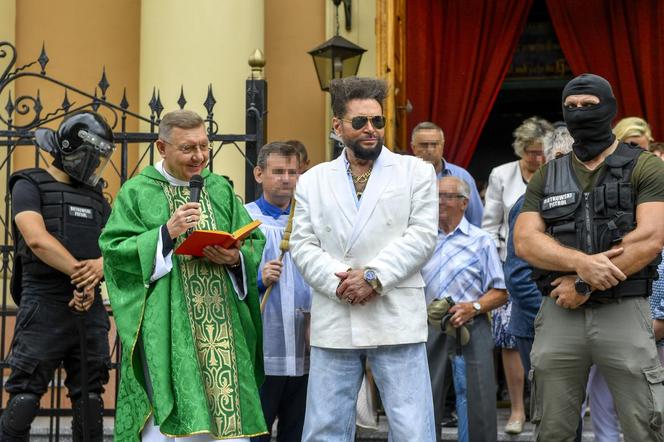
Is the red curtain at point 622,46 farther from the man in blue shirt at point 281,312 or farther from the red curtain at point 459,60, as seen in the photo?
the man in blue shirt at point 281,312

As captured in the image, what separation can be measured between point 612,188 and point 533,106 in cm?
868

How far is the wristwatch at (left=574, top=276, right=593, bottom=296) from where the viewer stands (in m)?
5.25

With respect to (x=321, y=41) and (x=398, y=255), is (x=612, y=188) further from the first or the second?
(x=321, y=41)

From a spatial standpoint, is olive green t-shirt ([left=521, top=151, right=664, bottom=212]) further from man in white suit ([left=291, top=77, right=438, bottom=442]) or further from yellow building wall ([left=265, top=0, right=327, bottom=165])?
yellow building wall ([left=265, top=0, right=327, bottom=165])

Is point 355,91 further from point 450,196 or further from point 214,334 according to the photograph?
point 214,334

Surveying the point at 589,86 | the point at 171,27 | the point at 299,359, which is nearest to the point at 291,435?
the point at 299,359

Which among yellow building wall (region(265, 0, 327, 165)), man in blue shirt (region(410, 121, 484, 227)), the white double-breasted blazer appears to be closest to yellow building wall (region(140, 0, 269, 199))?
yellow building wall (region(265, 0, 327, 165))

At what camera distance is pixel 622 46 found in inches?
420

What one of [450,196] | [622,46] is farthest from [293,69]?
[450,196]

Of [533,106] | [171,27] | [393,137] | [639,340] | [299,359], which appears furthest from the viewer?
[533,106]

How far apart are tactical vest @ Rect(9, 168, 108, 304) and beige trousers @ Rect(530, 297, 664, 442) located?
98.4 inches

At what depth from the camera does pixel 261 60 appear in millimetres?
7727

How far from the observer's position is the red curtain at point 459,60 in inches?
426

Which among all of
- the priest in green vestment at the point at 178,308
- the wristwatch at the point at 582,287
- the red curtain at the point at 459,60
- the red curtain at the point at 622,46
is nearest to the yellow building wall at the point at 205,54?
the red curtain at the point at 459,60
